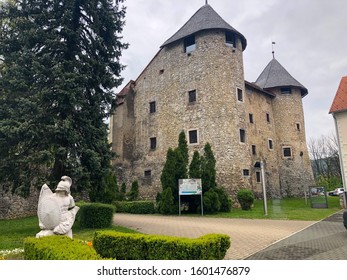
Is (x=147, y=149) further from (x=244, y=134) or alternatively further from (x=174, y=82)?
(x=244, y=134)

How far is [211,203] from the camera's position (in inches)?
664

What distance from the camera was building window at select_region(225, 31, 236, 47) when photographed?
2415 centimetres

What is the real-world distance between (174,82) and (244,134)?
776 centimetres

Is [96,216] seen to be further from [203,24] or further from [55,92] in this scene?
[203,24]

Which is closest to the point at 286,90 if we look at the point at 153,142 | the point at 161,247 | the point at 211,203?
the point at 153,142

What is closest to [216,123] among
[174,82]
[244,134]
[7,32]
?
[244,134]

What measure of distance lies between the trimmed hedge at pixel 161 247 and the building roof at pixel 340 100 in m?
15.8

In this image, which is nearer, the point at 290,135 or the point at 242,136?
the point at 242,136

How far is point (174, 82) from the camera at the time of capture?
25453mm

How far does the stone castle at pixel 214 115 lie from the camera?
74.4ft

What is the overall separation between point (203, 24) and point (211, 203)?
51.3 ft

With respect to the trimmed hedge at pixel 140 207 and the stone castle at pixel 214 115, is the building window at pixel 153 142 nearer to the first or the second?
the stone castle at pixel 214 115

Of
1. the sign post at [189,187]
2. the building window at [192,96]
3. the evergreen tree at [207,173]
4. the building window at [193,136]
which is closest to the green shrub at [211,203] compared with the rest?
the sign post at [189,187]

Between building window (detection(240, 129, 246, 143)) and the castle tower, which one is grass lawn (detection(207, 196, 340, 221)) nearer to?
building window (detection(240, 129, 246, 143))
